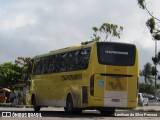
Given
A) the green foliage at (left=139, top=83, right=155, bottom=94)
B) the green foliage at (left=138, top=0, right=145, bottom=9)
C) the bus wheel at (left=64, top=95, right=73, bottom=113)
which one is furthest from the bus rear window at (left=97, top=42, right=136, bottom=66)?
the green foliage at (left=139, top=83, right=155, bottom=94)

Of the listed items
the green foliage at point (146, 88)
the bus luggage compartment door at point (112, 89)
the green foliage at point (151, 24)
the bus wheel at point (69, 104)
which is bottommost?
the bus wheel at point (69, 104)

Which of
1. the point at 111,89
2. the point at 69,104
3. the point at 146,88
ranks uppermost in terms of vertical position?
the point at 146,88

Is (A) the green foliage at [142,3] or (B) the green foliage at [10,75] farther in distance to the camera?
(B) the green foliage at [10,75]

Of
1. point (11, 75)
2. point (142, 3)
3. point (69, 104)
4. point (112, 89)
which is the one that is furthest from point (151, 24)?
point (11, 75)

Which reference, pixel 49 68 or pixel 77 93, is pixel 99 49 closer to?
pixel 77 93

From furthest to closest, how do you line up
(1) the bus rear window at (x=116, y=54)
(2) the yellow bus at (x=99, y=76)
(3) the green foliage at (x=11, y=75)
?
(3) the green foliage at (x=11, y=75) → (1) the bus rear window at (x=116, y=54) → (2) the yellow bus at (x=99, y=76)

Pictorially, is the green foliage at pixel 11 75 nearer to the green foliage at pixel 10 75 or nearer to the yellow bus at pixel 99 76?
the green foliage at pixel 10 75

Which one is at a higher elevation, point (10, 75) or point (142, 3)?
point (142, 3)

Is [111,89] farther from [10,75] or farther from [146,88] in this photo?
[146,88]

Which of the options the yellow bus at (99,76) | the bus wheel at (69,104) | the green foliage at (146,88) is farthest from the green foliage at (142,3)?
the green foliage at (146,88)

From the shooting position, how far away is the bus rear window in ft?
74.5

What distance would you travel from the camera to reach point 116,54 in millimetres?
22953

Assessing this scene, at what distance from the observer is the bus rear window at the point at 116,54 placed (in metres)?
22.7

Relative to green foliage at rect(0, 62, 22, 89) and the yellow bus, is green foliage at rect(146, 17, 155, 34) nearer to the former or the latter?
the yellow bus
